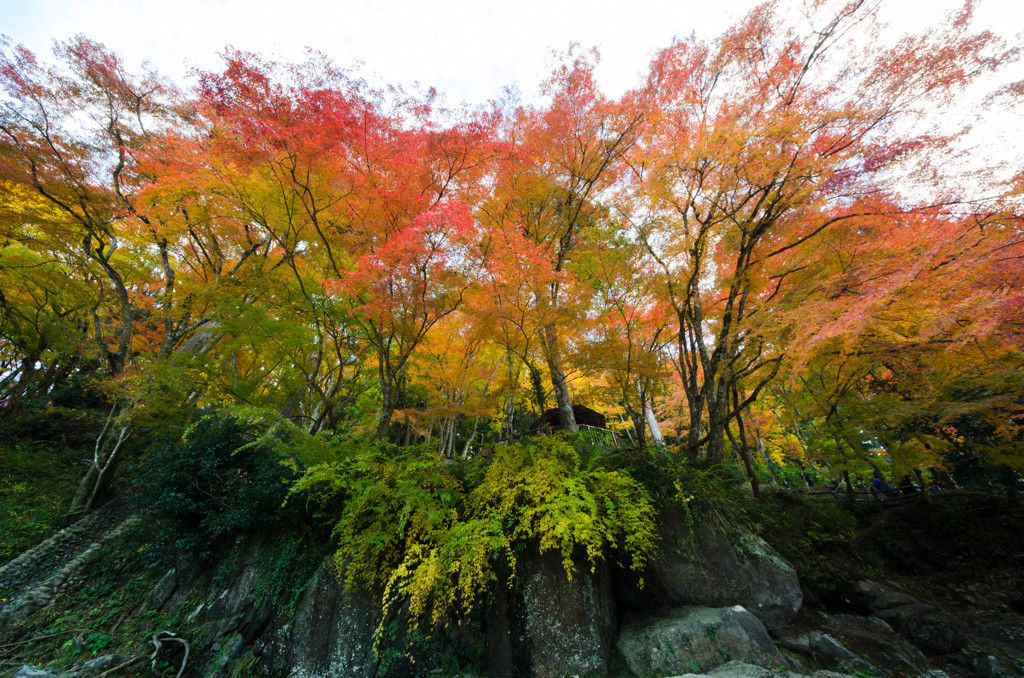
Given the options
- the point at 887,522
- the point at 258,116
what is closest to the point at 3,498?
the point at 258,116

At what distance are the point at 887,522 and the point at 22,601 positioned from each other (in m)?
15.8

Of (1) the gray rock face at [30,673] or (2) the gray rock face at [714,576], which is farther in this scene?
(2) the gray rock face at [714,576]

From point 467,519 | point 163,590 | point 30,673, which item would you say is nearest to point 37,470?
point 163,590

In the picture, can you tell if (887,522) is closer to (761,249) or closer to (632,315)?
(761,249)

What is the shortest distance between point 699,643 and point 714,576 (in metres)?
1.00

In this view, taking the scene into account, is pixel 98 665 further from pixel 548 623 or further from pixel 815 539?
pixel 815 539

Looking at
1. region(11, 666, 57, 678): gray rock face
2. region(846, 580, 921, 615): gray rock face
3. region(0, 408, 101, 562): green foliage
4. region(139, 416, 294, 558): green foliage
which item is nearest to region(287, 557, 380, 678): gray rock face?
region(139, 416, 294, 558): green foliage

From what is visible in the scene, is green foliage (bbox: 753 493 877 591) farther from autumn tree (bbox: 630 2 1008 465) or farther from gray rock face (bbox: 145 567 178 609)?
gray rock face (bbox: 145 567 178 609)

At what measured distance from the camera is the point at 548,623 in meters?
4.32

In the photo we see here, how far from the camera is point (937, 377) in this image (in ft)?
19.8

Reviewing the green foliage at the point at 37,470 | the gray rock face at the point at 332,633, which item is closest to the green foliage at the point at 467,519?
the gray rock face at the point at 332,633

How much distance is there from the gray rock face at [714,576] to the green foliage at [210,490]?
5.91 meters

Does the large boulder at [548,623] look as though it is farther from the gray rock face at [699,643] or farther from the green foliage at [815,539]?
the green foliage at [815,539]

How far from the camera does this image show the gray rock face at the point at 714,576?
4.79 m
